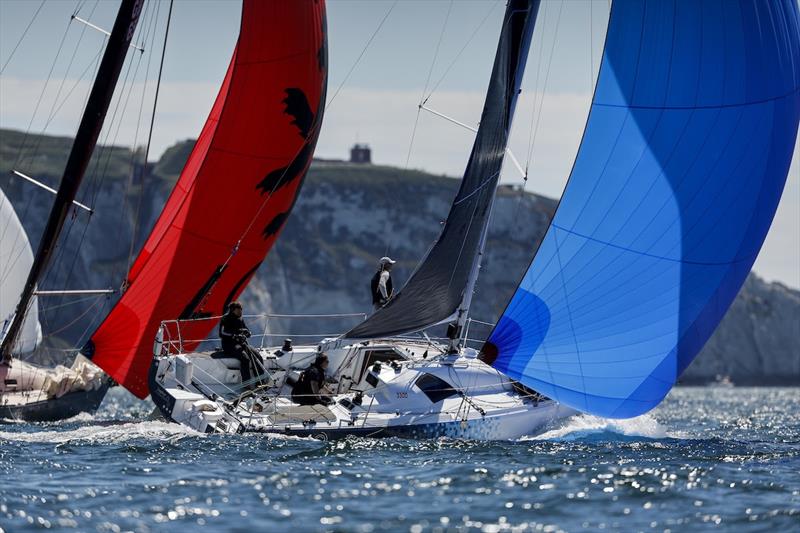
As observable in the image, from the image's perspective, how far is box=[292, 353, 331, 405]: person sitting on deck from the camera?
18.0 meters

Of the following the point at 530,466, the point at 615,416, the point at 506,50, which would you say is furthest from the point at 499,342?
the point at 506,50

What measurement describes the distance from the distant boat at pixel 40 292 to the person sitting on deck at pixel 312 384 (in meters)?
5.33

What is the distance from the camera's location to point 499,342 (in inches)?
672

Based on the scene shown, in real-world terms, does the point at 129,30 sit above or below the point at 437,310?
above

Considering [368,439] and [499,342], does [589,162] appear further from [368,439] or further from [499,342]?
[368,439]

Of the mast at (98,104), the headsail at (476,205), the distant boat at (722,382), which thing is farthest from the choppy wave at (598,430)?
the distant boat at (722,382)

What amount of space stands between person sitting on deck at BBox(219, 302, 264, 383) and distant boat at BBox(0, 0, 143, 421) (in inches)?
144

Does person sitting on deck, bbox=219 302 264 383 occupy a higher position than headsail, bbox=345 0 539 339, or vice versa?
headsail, bbox=345 0 539 339

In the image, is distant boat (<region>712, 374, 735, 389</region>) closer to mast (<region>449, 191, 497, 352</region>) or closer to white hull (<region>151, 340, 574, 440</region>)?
white hull (<region>151, 340, 574, 440</region>)

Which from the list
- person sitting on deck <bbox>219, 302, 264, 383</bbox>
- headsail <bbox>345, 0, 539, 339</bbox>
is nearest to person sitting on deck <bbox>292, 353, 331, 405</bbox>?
headsail <bbox>345, 0, 539, 339</bbox>

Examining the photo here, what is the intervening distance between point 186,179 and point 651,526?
45.5ft

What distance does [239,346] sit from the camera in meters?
19.2

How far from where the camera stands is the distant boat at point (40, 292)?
2050 centimetres

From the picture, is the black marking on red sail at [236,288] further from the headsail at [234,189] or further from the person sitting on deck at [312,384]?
the person sitting on deck at [312,384]
